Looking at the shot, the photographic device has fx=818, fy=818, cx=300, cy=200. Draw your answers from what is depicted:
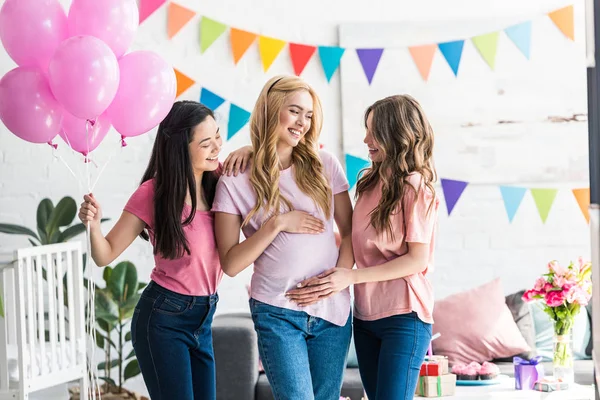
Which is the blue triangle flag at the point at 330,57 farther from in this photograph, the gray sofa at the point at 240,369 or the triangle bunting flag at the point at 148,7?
the gray sofa at the point at 240,369

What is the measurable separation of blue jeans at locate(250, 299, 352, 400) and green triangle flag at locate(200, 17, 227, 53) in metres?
2.22

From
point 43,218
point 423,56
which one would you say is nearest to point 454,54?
point 423,56

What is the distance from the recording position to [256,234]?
2266mm

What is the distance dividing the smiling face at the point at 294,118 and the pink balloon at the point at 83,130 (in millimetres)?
610

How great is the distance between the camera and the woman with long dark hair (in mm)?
2312

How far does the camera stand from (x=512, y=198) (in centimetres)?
415

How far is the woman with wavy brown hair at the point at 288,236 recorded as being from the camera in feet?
7.28

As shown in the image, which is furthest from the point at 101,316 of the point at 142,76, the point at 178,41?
the point at 142,76

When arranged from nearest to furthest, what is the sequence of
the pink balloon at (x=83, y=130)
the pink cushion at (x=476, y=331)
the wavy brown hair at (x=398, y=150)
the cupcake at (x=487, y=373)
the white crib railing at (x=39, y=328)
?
1. the wavy brown hair at (x=398, y=150)
2. the pink balloon at (x=83, y=130)
3. the white crib railing at (x=39, y=328)
4. the cupcake at (x=487, y=373)
5. the pink cushion at (x=476, y=331)

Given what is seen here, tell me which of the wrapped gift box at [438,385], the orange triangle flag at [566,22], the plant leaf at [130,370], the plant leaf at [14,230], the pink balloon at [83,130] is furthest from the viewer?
the orange triangle flag at [566,22]

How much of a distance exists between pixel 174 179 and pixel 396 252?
0.67 meters

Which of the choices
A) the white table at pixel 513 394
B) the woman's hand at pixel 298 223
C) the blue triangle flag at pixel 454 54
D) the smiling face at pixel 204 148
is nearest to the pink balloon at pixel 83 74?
the smiling face at pixel 204 148

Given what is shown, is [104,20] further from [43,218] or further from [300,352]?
[43,218]

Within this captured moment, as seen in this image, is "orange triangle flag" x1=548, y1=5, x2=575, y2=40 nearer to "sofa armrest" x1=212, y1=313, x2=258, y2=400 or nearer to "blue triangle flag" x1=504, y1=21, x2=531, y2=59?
"blue triangle flag" x1=504, y1=21, x2=531, y2=59
